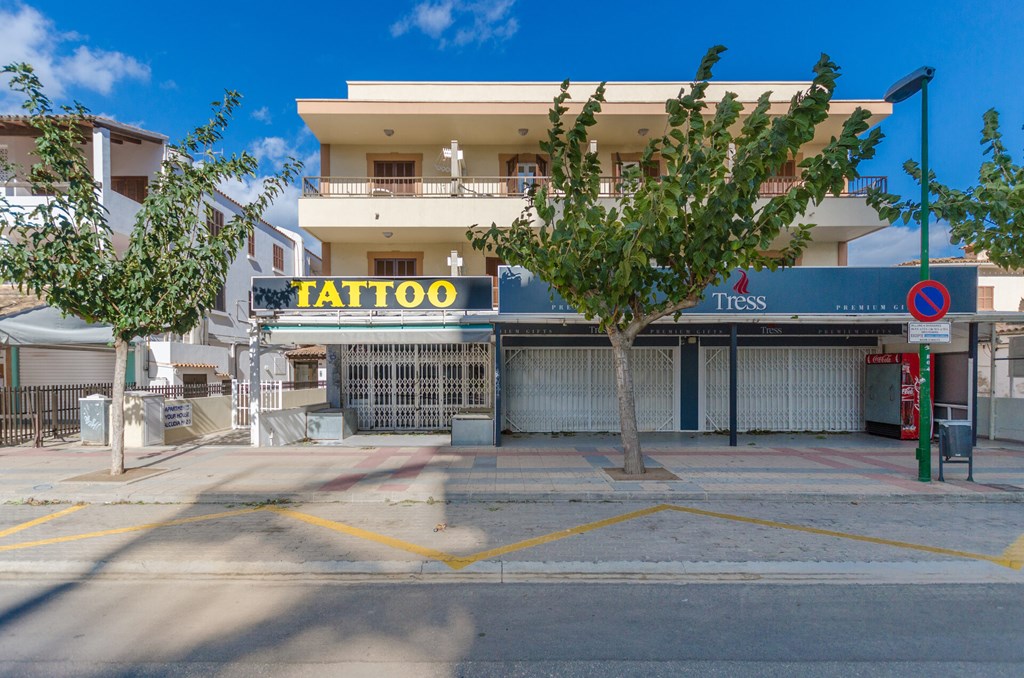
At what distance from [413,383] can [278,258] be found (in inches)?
777

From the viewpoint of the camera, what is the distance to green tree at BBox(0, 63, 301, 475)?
8.78 meters

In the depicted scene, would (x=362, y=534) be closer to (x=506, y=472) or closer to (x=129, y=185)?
(x=506, y=472)

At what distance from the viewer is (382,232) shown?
16953 mm

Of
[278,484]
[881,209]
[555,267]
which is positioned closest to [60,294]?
Answer: [278,484]

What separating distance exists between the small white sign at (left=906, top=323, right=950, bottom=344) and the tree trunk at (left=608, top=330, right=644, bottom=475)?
458cm

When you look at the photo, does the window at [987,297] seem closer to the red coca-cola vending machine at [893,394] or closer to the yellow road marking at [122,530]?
the red coca-cola vending machine at [893,394]

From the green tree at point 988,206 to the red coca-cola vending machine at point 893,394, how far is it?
381 cm

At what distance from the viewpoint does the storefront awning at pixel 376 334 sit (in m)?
13.1

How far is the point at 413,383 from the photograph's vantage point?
627 inches

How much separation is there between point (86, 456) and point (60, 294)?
15.3 ft

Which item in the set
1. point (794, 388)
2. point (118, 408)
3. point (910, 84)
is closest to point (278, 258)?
point (118, 408)

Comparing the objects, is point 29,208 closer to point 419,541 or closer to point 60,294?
point 60,294

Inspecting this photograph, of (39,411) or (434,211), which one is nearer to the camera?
(39,411)

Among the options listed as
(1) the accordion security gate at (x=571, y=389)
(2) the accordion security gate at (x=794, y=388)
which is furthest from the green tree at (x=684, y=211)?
(2) the accordion security gate at (x=794, y=388)
